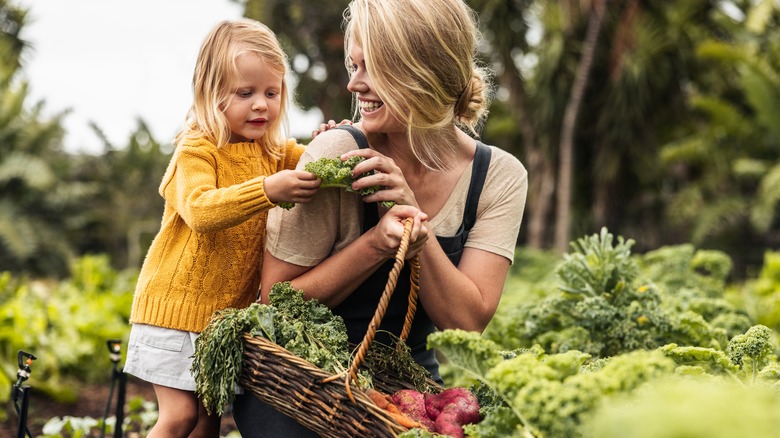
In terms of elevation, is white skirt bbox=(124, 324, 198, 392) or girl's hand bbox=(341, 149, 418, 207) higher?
girl's hand bbox=(341, 149, 418, 207)

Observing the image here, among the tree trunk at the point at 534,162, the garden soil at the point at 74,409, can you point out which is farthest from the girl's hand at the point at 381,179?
the tree trunk at the point at 534,162

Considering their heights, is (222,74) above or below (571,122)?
below

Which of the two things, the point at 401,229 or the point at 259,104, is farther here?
the point at 259,104

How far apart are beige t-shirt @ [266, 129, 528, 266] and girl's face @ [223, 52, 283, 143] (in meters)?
0.33

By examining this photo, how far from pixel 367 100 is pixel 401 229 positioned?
45cm

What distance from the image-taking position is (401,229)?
207 centimetres

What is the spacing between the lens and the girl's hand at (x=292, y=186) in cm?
217

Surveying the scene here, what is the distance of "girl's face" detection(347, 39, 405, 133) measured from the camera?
2.29 metres

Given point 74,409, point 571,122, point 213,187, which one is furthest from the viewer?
point 571,122

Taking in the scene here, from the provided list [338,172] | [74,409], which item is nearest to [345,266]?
[338,172]

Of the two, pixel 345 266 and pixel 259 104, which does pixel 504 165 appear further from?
pixel 259 104

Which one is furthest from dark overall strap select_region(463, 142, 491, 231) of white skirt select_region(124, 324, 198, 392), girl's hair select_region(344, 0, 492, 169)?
white skirt select_region(124, 324, 198, 392)

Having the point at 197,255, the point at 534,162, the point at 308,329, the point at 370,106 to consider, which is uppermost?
the point at 534,162

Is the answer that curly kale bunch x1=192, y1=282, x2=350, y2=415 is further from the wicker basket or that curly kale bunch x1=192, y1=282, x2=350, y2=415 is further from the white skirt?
the white skirt
